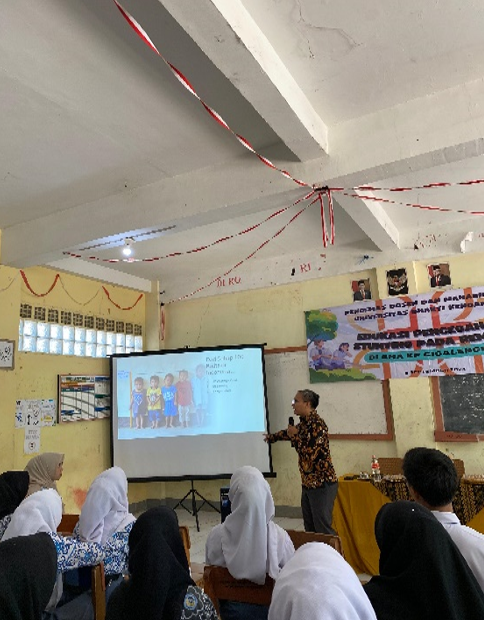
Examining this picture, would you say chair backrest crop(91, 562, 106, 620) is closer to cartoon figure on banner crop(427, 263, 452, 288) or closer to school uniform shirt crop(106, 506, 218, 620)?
school uniform shirt crop(106, 506, 218, 620)

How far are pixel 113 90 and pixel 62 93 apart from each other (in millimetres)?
244

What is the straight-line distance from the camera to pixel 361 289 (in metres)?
4.71

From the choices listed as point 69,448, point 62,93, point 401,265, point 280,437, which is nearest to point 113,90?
point 62,93

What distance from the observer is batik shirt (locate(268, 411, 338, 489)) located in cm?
320

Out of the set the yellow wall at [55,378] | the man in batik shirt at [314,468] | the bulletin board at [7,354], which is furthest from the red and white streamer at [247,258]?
the bulletin board at [7,354]

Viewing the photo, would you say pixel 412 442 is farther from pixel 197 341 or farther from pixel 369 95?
pixel 369 95

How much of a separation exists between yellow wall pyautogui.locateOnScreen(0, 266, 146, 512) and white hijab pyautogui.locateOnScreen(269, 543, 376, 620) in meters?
3.49

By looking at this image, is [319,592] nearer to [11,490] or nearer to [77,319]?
[11,490]

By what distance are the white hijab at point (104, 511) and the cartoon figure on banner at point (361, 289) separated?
3.11m

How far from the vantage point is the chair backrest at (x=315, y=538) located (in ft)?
5.86

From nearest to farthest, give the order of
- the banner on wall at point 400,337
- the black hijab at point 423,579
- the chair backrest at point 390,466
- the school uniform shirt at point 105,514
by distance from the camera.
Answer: the black hijab at point 423,579
the school uniform shirt at point 105,514
the chair backrest at point 390,466
the banner on wall at point 400,337

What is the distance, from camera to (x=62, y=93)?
2160mm

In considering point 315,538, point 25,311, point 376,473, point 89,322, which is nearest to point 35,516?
point 315,538

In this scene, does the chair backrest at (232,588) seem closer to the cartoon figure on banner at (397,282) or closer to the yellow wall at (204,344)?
the yellow wall at (204,344)
